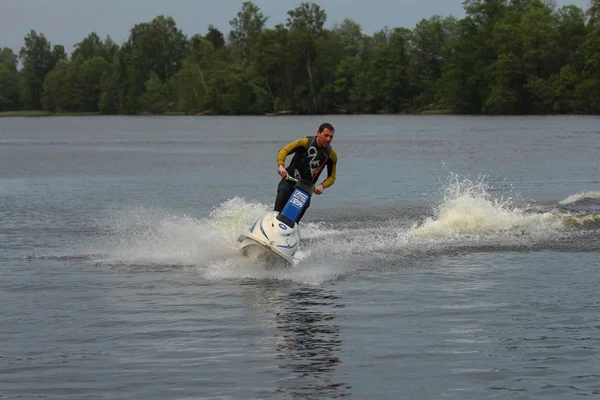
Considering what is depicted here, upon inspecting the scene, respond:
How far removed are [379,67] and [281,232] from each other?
138 meters

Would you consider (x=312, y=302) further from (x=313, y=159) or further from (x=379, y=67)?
(x=379, y=67)

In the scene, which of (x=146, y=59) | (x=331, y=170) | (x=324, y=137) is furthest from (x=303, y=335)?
(x=146, y=59)

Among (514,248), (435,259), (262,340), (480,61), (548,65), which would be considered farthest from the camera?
(480,61)

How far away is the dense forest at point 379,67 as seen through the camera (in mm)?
123438

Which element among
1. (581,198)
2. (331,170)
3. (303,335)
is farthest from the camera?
(581,198)

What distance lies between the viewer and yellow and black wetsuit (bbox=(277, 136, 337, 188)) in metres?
14.5

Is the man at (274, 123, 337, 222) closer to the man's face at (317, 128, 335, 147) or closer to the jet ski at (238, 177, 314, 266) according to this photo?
the man's face at (317, 128, 335, 147)

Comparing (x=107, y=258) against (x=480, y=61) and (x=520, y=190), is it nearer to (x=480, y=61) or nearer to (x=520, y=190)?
(x=520, y=190)

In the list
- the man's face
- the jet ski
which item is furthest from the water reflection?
the man's face

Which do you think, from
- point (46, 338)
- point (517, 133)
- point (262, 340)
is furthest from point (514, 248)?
point (517, 133)

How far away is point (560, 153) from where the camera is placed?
4778 centimetres

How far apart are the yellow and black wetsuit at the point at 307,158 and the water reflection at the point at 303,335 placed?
1763 mm

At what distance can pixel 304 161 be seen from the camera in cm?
1460

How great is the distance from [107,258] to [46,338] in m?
5.74
